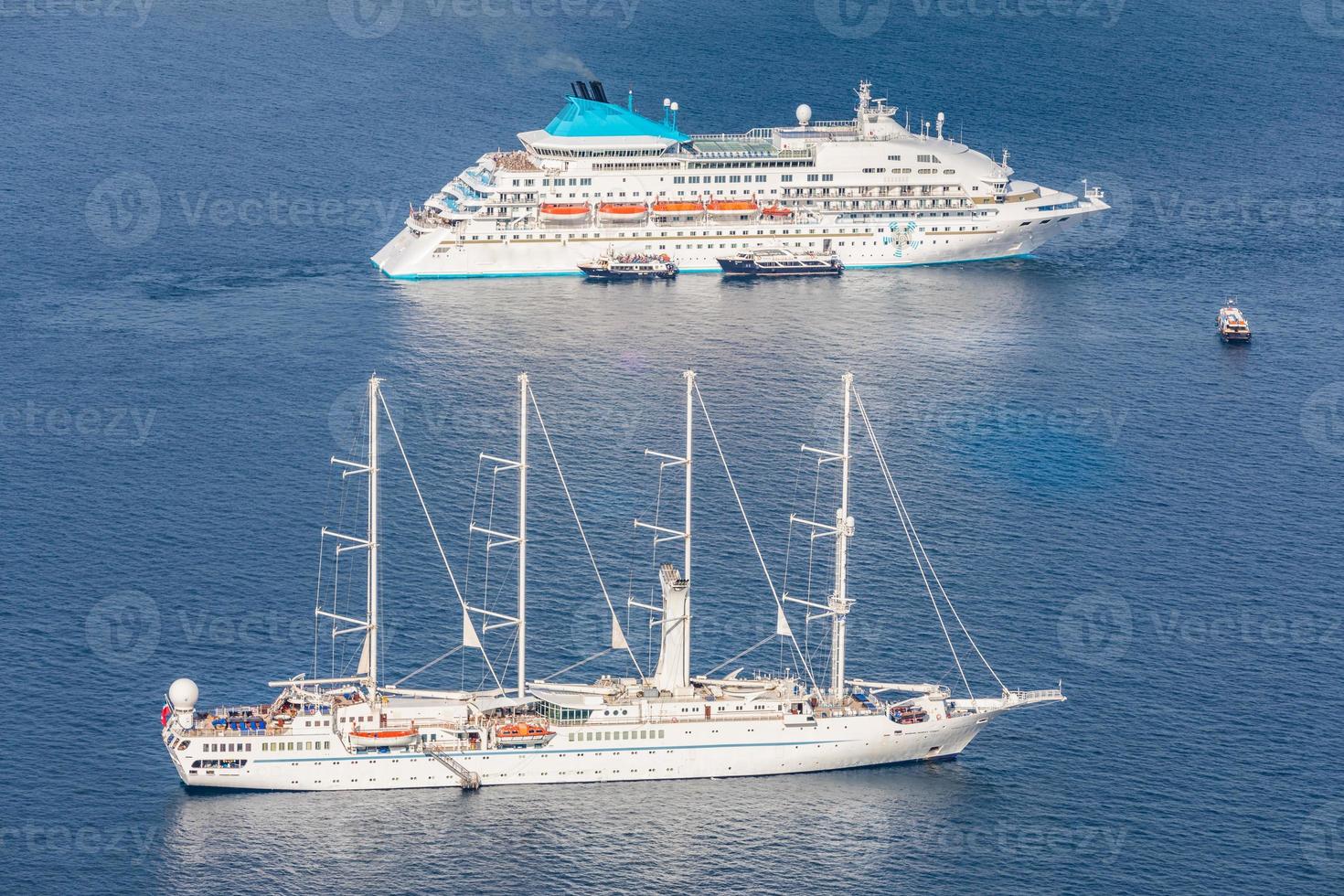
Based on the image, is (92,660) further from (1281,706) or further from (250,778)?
(1281,706)

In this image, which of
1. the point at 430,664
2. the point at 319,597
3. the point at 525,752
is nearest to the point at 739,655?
the point at 525,752

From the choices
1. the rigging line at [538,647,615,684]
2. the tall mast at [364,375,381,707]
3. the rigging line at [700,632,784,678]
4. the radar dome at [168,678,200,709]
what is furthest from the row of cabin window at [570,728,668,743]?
the radar dome at [168,678,200,709]

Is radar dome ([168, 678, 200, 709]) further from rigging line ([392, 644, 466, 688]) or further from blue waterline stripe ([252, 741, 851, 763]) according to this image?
rigging line ([392, 644, 466, 688])

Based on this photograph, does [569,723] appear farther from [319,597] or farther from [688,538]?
[319,597]

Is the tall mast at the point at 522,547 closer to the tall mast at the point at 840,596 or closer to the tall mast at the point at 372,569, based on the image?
the tall mast at the point at 372,569

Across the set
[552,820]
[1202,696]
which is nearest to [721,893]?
[552,820]

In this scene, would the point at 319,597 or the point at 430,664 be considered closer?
the point at 430,664
